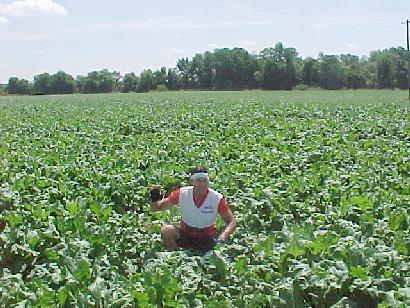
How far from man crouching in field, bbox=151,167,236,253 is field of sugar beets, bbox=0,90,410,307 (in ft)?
0.77

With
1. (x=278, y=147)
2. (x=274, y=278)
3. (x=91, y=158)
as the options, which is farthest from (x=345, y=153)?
(x=274, y=278)

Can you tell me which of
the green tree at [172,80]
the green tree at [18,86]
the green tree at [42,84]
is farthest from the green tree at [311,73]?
the green tree at [18,86]

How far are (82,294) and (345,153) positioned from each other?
985 centimetres

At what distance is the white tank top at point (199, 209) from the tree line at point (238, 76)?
9286 centimetres

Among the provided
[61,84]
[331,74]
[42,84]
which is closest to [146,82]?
[61,84]

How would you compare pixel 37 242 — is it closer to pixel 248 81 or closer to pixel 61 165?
pixel 61 165

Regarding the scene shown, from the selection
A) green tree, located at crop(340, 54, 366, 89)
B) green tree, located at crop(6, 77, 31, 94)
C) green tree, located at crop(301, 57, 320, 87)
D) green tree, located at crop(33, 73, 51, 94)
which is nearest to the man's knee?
green tree, located at crop(340, 54, 366, 89)

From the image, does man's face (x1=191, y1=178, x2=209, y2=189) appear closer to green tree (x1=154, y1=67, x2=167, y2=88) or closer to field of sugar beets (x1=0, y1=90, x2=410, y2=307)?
field of sugar beets (x1=0, y1=90, x2=410, y2=307)

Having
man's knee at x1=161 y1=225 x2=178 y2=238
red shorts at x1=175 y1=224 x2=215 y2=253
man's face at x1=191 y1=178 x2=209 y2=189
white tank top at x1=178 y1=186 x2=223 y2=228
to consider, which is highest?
man's face at x1=191 y1=178 x2=209 y2=189

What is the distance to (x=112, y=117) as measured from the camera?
27.5m

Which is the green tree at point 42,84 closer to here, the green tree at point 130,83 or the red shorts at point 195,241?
the green tree at point 130,83

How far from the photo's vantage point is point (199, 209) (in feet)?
25.5

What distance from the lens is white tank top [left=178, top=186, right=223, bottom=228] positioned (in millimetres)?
7742

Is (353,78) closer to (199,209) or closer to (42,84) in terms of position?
(42,84)
